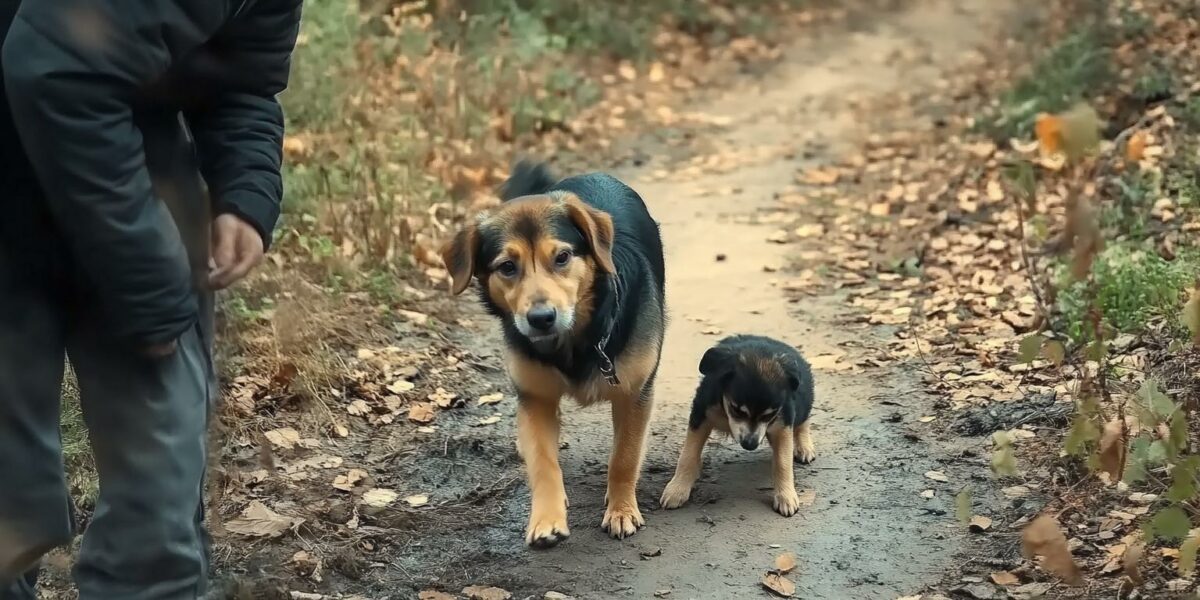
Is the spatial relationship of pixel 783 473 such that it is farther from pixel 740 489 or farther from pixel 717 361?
pixel 717 361

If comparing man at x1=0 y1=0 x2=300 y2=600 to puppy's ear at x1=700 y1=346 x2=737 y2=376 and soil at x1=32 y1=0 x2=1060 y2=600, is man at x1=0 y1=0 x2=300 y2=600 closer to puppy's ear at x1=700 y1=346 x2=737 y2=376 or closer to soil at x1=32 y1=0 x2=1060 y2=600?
soil at x1=32 y1=0 x2=1060 y2=600

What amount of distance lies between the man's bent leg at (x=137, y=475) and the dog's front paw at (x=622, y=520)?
2.20 meters

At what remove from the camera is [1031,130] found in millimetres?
9562

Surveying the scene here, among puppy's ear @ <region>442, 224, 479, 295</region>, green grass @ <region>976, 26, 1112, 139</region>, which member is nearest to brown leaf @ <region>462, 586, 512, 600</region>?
puppy's ear @ <region>442, 224, 479, 295</region>

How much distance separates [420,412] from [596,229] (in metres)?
1.88

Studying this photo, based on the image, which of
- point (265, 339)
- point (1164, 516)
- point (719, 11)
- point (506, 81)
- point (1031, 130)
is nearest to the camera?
point (1164, 516)

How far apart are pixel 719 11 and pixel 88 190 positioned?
15436mm

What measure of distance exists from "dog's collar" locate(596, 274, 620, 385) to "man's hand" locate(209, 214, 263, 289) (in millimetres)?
1832

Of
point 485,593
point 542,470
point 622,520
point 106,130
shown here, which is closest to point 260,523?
point 485,593

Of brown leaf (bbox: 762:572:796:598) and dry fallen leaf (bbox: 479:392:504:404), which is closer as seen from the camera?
brown leaf (bbox: 762:572:796:598)

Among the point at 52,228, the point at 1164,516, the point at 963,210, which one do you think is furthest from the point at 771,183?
the point at 52,228

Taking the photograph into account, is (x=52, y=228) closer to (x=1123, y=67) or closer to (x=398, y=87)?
(x=398, y=87)

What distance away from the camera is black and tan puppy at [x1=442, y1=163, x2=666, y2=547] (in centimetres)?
425

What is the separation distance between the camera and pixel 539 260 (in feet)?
14.0
